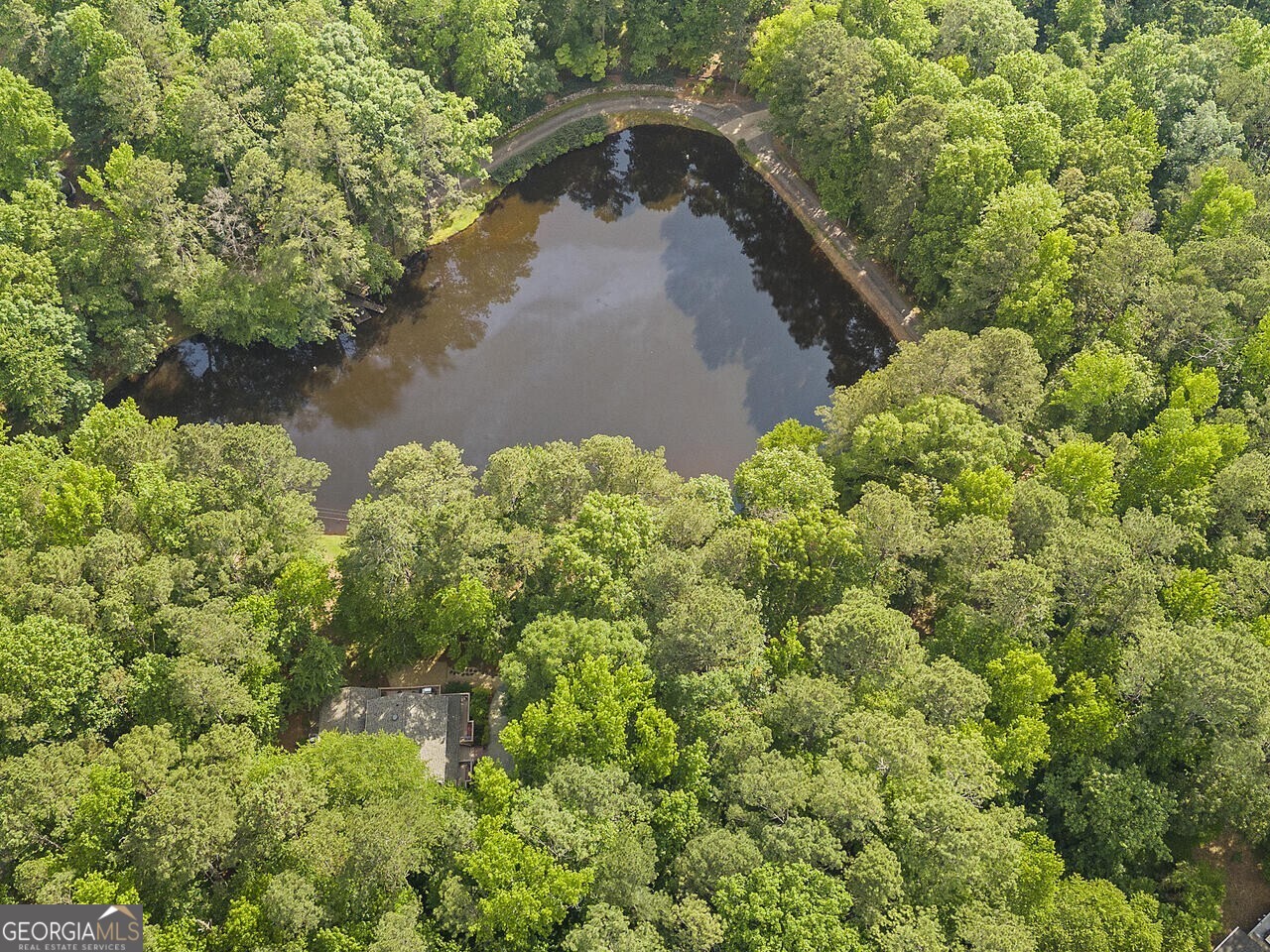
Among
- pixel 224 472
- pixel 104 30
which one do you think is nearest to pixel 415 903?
pixel 224 472

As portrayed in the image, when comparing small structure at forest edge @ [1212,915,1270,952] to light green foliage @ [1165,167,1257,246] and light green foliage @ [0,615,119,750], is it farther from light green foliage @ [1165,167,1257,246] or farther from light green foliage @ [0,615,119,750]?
light green foliage @ [0,615,119,750]

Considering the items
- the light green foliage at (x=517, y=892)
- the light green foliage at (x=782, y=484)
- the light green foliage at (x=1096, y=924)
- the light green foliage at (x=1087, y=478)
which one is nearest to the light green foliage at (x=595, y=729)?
the light green foliage at (x=517, y=892)

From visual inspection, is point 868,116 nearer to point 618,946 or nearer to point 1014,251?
point 1014,251

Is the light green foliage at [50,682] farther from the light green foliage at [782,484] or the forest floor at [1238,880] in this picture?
the forest floor at [1238,880]

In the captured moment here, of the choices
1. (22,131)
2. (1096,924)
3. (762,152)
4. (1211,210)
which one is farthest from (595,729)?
(762,152)

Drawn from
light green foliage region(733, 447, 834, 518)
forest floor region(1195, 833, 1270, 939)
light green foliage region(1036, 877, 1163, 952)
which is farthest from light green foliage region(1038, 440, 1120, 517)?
light green foliage region(1036, 877, 1163, 952)

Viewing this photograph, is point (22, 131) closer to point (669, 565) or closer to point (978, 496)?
point (669, 565)

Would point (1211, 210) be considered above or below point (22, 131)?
above
